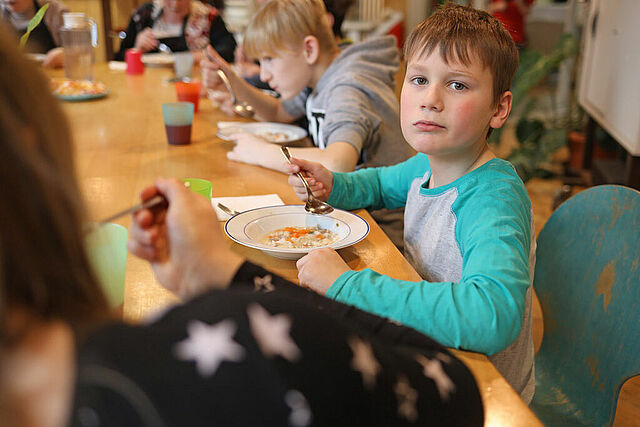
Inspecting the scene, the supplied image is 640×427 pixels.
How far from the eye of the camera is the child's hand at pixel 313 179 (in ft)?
4.24

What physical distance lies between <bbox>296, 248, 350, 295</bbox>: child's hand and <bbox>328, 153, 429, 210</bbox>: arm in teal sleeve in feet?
1.36

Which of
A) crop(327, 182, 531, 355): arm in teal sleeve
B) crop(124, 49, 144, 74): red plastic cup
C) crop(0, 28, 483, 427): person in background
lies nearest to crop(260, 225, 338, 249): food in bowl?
crop(327, 182, 531, 355): arm in teal sleeve

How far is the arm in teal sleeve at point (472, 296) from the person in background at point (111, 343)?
0.30 metres

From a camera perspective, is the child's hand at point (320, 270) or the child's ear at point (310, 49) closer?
the child's hand at point (320, 270)

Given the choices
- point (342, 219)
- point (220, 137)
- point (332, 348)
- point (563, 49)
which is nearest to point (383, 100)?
point (220, 137)

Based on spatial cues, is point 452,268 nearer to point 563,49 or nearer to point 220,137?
point 220,137

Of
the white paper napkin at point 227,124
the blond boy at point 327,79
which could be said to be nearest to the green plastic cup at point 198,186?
the blond boy at point 327,79

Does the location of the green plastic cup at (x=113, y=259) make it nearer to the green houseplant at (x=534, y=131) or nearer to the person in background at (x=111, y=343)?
the person in background at (x=111, y=343)

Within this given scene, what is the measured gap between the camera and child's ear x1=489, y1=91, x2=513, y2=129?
109 cm

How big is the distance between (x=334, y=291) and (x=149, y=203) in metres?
0.29

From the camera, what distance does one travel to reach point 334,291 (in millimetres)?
836

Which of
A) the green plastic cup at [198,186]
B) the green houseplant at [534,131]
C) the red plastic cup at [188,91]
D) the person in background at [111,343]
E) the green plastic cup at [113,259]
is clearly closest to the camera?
the person in background at [111,343]

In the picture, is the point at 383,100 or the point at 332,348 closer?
the point at 332,348

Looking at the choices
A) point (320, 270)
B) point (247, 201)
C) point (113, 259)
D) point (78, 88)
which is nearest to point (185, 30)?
point (78, 88)
